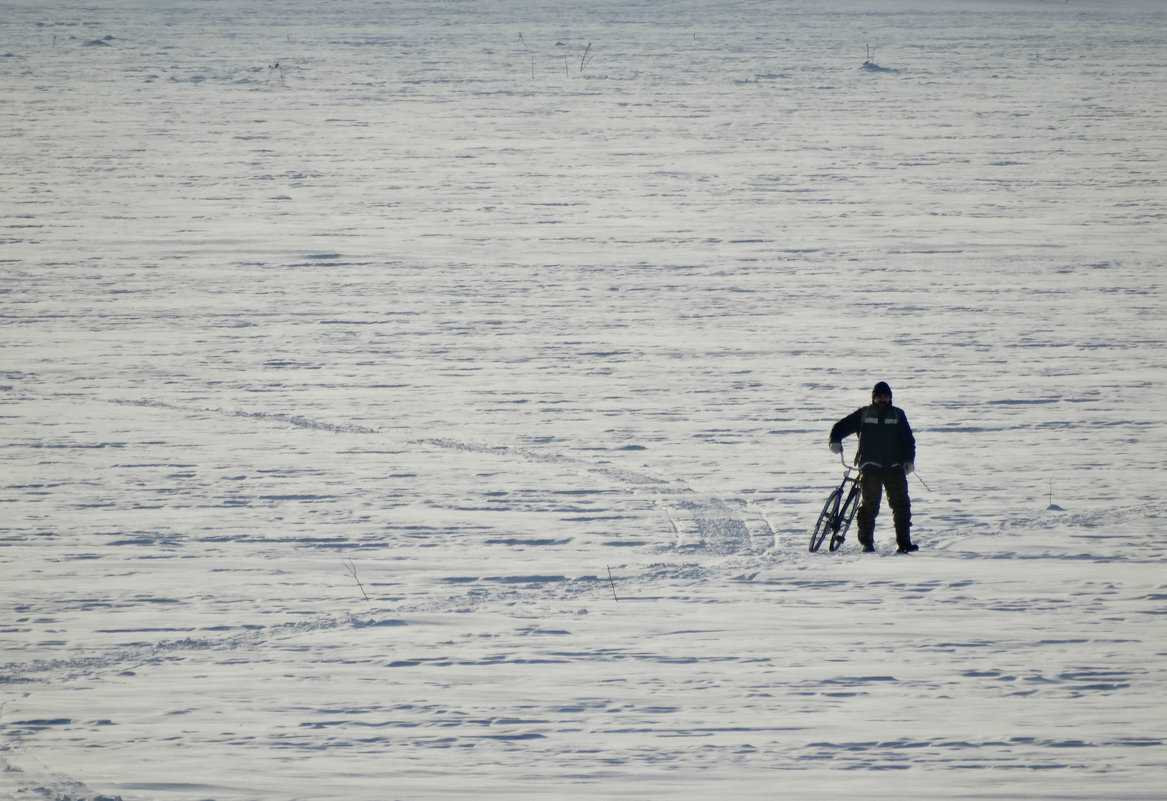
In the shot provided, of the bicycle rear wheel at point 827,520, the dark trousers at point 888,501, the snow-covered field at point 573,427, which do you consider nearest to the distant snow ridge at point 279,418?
the snow-covered field at point 573,427

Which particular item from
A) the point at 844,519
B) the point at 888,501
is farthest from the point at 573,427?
the point at 888,501

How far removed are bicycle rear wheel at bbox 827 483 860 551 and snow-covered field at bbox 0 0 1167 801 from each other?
10 cm

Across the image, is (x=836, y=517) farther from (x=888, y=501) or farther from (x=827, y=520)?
(x=888, y=501)

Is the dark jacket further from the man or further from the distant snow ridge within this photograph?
the distant snow ridge

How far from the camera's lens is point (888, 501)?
757cm

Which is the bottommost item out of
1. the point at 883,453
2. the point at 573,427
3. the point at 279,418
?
the point at 883,453

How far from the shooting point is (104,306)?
13453 mm

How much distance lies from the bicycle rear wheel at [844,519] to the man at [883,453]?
0.08 m

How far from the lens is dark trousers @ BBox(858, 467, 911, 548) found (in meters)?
7.50

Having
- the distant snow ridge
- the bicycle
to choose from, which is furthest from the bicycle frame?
the distant snow ridge

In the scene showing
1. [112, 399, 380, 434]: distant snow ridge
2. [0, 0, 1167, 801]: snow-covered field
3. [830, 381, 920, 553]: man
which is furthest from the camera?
[112, 399, 380, 434]: distant snow ridge

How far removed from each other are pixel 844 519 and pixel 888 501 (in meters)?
0.33

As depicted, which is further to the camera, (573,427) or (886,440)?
(573,427)

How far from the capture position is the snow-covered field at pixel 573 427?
575 cm
